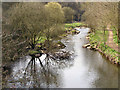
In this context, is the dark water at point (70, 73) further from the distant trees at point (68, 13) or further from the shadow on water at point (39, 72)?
the distant trees at point (68, 13)

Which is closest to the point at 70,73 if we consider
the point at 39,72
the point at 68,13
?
the point at 39,72

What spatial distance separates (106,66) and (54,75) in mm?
4848

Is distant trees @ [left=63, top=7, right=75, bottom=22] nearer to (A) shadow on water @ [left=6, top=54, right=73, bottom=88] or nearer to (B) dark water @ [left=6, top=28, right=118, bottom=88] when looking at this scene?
(B) dark water @ [left=6, top=28, right=118, bottom=88]

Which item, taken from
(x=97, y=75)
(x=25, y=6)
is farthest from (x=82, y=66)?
(x=25, y=6)

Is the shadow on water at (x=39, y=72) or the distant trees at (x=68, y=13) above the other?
the distant trees at (x=68, y=13)

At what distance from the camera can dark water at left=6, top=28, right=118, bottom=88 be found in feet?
32.6

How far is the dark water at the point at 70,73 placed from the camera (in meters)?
9.92

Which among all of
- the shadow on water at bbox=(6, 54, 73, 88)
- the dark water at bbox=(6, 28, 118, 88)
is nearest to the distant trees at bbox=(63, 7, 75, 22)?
the dark water at bbox=(6, 28, 118, 88)

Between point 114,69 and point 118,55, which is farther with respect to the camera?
point 118,55

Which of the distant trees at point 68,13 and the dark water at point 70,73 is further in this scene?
the distant trees at point 68,13

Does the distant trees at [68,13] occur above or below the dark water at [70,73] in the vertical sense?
above

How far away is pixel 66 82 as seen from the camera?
33.5 feet

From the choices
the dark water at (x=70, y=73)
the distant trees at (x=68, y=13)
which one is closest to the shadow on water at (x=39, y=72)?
the dark water at (x=70, y=73)

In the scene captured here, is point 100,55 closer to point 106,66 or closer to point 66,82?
point 106,66
